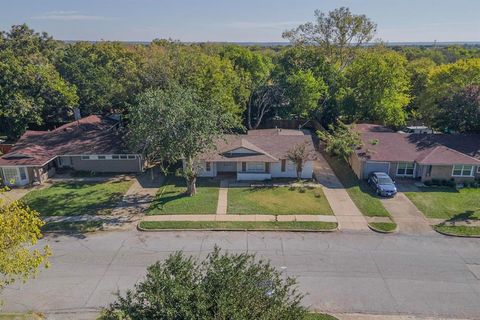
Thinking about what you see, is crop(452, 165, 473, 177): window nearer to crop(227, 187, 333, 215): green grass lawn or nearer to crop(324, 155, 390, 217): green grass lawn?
crop(324, 155, 390, 217): green grass lawn

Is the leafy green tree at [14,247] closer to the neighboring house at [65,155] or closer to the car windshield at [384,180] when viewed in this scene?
the neighboring house at [65,155]

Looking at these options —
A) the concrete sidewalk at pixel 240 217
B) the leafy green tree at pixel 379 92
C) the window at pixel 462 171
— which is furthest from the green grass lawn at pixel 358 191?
the leafy green tree at pixel 379 92

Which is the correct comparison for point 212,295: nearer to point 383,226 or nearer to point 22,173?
point 383,226

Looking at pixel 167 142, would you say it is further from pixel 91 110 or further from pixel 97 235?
pixel 91 110

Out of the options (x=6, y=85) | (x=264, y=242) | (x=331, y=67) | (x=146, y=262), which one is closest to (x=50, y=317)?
(x=146, y=262)

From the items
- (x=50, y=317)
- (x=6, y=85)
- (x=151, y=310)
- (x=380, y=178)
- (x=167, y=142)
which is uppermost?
(x=6, y=85)
